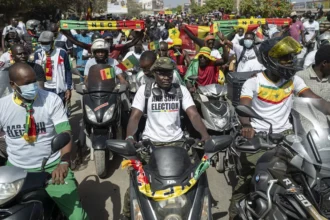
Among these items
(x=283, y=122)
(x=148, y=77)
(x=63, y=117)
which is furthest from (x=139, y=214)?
(x=148, y=77)

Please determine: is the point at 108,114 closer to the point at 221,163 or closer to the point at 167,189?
the point at 221,163

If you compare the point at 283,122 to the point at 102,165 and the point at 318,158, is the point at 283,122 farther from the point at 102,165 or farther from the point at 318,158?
the point at 102,165

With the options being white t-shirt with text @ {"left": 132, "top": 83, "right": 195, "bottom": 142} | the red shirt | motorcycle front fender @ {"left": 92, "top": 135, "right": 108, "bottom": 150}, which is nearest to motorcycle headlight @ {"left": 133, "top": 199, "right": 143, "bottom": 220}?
white t-shirt with text @ {"left": 132, "top": 83, "right": 195, "bottom": 142}

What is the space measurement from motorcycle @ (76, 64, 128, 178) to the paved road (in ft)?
0.63

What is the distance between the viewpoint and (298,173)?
7.97ft

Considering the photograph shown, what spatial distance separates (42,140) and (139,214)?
1159 millimetres

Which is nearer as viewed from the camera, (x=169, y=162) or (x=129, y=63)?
(x=169, y=162)

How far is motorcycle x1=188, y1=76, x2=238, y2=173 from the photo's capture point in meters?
5.25

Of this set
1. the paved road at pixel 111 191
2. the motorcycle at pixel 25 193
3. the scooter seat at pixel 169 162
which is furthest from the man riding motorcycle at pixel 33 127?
the paved road at pixel 111 191

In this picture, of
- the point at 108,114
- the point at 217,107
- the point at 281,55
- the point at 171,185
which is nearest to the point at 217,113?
the point at 217,107

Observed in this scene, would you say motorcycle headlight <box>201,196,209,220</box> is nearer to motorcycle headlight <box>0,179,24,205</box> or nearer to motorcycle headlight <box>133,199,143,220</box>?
motorcycle headlight <box>133,199,143,220</box>

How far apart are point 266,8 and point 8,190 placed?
25.1m

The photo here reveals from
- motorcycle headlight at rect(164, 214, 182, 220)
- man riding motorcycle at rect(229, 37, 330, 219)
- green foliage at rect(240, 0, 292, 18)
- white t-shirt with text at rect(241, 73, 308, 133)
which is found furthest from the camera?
green foliage at rect(240, 0, 292, 18)

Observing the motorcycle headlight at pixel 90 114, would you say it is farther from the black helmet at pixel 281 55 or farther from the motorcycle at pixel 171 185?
the black helmet at pixel 281 55
